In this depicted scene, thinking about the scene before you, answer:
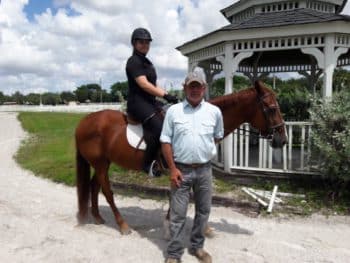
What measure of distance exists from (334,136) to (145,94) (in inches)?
124

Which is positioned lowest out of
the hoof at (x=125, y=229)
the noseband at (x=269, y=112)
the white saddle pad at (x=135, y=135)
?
the hoof at (x=125, y=229)

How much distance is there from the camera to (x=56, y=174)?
7973 mm

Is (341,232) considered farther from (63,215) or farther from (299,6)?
(299,6)

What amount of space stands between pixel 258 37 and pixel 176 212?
4624 millimetres

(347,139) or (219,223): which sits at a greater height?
(347,139)

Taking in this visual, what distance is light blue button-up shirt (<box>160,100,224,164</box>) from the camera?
341 cm

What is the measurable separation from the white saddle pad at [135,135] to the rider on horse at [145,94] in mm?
125

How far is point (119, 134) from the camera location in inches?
178

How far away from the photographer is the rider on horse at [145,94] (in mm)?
4102

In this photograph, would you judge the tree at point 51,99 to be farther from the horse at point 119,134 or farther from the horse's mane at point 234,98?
the horse's mane at point 234,98

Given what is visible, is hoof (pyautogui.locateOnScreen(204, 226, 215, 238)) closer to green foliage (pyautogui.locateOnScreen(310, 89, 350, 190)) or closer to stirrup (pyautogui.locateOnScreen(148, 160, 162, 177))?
stirrup (pyautogui.locateOnScreen(148, 160, 162, 177))

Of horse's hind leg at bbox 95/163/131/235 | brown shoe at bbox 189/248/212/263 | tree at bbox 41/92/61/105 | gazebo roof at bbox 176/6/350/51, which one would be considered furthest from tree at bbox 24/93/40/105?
brown shoe at bbox 189/248/212/263

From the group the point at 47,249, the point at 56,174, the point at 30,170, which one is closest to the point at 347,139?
the point at 47,249

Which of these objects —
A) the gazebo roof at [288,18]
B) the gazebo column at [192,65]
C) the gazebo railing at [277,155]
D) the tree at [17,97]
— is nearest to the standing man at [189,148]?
the gazebo railing at [277,155]
